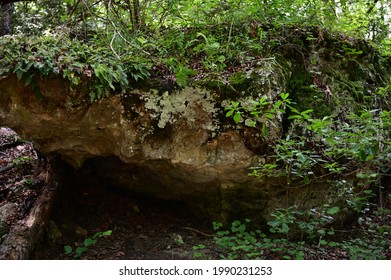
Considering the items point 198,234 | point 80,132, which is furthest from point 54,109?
point 198,234

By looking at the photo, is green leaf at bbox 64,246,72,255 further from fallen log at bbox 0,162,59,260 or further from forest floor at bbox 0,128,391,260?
fallen log at bbox 0,162,59,260

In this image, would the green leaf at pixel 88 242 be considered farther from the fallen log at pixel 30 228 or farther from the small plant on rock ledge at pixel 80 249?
the fallen log at pixel 30 228

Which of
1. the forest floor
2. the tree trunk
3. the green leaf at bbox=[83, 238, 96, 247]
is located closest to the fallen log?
the forest floor

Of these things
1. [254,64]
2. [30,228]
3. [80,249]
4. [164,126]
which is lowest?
[80,249]

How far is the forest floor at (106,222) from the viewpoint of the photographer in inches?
204

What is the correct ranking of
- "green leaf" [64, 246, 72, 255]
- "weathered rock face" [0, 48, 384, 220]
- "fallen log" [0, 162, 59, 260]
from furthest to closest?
"green leaf" [64, 246, 72, 255] < "fallen log" [0, 162, 59, 260] < "weathered rock face" [0, 48, 384, 220]

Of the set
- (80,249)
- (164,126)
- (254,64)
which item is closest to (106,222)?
(80,249)

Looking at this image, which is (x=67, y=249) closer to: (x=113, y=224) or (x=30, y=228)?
(x=30, y=228)

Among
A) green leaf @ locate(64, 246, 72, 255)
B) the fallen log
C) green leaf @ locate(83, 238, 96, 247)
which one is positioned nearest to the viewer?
the fallen log

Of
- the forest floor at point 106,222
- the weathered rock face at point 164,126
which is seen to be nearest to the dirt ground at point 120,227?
the forest floor at point 106,222

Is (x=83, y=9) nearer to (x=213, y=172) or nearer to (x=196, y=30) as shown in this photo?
(x=196, y=30)

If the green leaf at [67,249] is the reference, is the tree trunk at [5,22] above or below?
above

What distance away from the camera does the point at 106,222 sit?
6086 mm

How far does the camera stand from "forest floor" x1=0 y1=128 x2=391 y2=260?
17.0 ft
